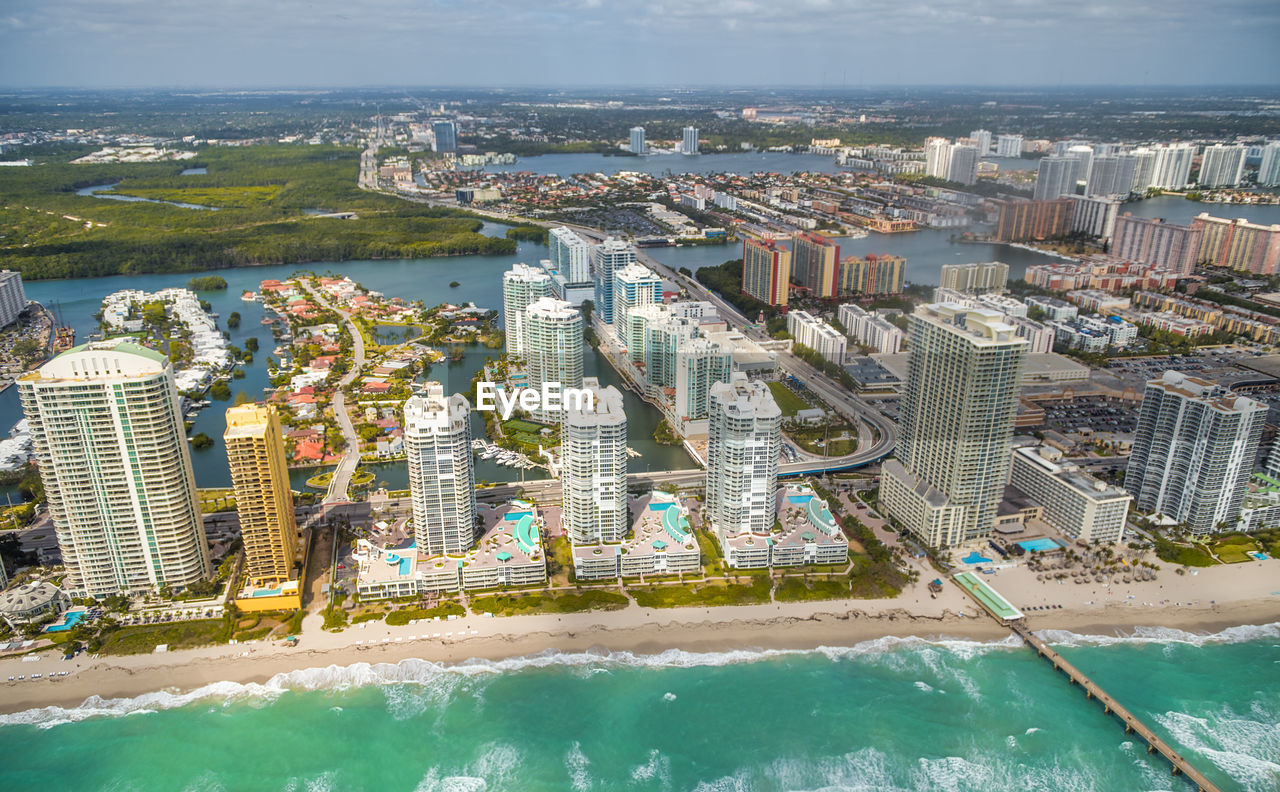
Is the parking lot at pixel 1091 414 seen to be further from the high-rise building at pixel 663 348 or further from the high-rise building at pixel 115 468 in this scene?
the high-rise building at pixel 115 468

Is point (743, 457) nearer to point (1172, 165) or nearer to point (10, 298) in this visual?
point (10, 298)

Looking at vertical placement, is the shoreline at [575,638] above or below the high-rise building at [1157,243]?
below

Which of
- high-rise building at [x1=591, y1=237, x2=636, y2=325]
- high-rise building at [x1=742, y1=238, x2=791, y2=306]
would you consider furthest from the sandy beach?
high-rise building at [x1=742, y1=238, x2=791, y2=306]

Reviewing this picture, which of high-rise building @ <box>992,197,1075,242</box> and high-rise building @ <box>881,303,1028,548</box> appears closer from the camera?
high-rise building @ <box>881,303,1028,548</box>

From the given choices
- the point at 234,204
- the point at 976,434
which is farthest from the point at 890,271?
the point at 234,204

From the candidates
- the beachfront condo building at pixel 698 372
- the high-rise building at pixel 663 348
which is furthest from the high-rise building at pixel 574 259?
the beachfront condo building at pixel 698 372

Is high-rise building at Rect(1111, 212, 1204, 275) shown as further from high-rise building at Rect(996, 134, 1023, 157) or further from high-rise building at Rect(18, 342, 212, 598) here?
high-rise building at Rect(18, 342, 212, 598)
